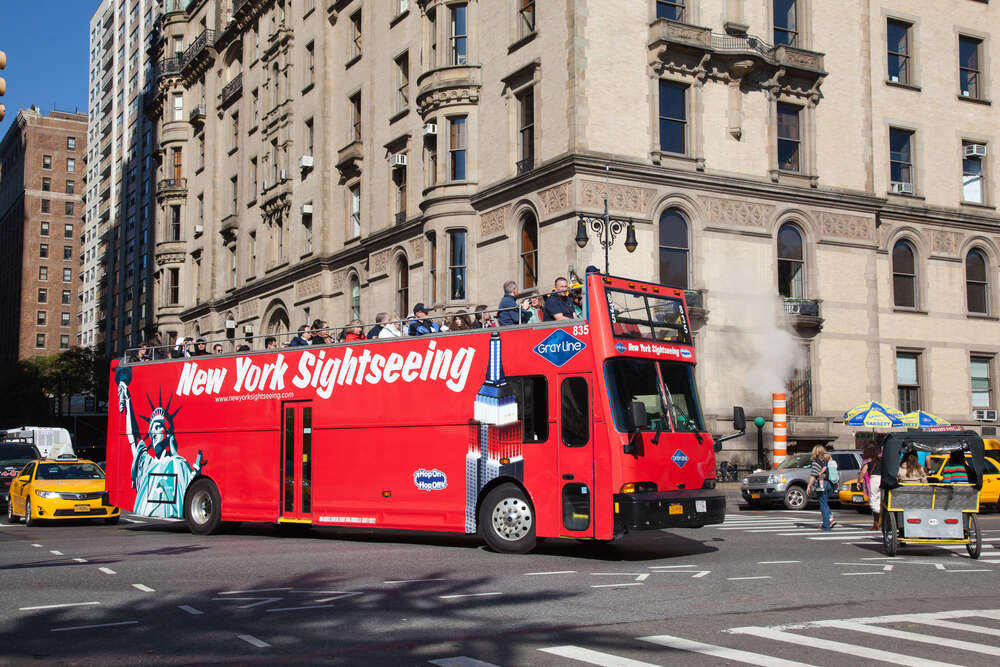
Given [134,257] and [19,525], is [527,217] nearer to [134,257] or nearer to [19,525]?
[19,525]

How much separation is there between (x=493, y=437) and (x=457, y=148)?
852 inches

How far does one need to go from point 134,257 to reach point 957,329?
209ft

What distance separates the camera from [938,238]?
3853 centimetres

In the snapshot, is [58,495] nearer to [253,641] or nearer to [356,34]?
[253,641]

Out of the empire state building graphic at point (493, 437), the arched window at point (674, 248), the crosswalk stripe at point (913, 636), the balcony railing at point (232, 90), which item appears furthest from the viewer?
the balcony railing at point (232, 90)

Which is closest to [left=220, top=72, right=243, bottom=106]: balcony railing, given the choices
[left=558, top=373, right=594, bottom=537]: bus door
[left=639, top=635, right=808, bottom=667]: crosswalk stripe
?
[left=558, top=373, right=594, bottom=537]: bus door

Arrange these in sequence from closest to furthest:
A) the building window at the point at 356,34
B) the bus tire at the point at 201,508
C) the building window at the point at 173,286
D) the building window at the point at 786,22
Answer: the bus tire at the point at 201,508 < the building window at the point at 786,22 < the building window at the point at 356,34 < the building window at the point at 173,286

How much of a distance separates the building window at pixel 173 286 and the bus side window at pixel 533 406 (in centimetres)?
5152

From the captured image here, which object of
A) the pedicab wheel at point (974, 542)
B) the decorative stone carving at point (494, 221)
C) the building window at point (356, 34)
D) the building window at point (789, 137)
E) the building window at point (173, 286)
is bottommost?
the pedicab wheel at point (974, 542)

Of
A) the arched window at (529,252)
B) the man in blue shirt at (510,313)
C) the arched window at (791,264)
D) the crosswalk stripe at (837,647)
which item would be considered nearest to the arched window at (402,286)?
the arched window at (529,252)

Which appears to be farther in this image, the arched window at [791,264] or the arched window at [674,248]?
the arched window at [791,264]

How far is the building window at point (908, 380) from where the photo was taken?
3716 centimetres

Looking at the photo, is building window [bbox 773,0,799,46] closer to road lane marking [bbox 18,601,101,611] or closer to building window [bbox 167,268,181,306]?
road lane marking [bbox 18,601,101,611]

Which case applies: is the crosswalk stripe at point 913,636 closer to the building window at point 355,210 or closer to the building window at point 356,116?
the building window at point 355,210
